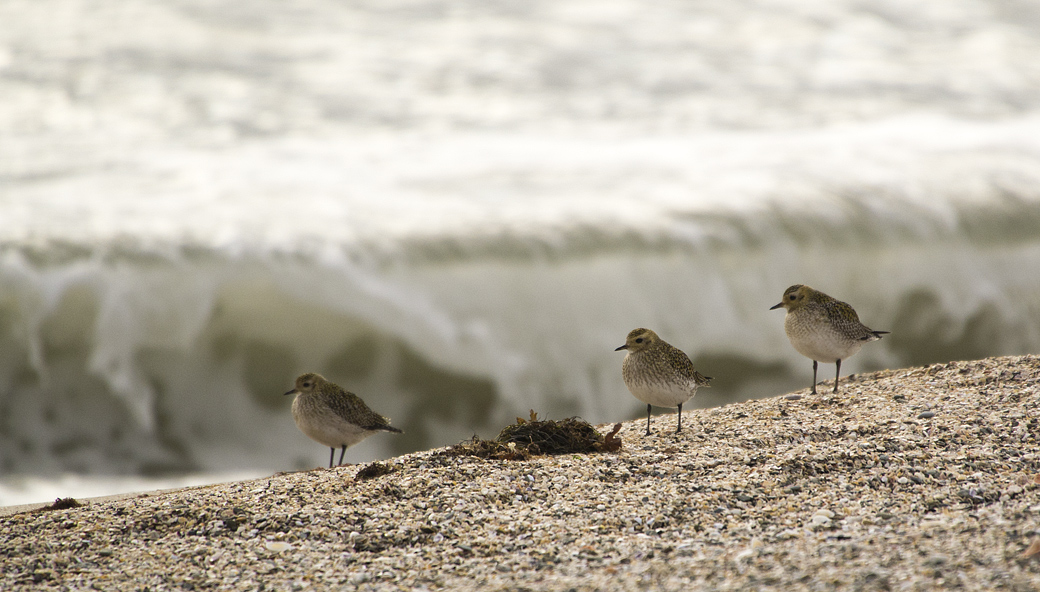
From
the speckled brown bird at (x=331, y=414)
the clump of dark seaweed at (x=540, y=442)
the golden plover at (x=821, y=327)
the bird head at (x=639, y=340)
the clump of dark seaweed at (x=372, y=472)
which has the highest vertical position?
the golden plover at (x=821, y=327)

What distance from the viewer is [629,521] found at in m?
4.48

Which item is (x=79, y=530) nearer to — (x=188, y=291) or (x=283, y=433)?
(x=283, y=433)

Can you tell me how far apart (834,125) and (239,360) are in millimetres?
9808

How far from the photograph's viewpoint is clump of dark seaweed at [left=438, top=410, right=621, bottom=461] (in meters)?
5.51

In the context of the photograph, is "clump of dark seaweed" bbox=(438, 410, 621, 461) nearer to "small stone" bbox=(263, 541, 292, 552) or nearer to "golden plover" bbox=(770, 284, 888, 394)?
"small stone" bbox=(263, 541, 292, 552)

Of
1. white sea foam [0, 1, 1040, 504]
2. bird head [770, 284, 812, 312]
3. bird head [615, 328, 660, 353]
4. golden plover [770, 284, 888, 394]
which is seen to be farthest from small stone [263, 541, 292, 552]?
white sea foam [0, 1, 1040, 504]

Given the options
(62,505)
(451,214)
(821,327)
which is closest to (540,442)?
(821,327)

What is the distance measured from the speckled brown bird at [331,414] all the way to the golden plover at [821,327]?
288 cm

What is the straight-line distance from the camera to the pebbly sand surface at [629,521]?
3863mm

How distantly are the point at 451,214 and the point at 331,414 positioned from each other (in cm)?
601

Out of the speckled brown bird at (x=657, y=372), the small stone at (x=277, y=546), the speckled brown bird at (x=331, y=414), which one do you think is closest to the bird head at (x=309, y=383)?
the speckled brown bird at (x=331, y=414)

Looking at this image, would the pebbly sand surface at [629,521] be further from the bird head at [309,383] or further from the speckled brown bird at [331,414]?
the bird head at [309,383]

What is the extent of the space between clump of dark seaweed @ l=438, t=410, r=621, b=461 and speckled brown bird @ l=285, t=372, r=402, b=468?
1.32 metres

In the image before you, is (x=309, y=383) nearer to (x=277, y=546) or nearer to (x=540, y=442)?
(x=540, y=442)
